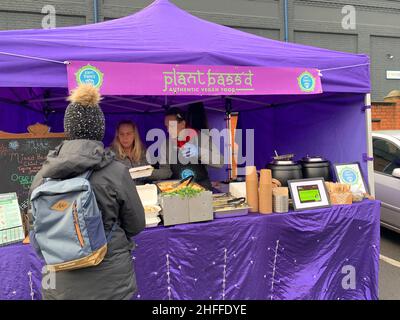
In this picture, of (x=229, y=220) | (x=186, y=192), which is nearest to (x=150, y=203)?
(x=186, y=192)

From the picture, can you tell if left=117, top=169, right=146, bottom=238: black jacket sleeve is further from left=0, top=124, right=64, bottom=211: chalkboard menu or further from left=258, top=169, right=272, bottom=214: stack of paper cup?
left=258, top=169, right=272, bottom=214: stack of paper cup

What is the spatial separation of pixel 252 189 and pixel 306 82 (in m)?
1.06

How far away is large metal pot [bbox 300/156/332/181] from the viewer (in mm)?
3467

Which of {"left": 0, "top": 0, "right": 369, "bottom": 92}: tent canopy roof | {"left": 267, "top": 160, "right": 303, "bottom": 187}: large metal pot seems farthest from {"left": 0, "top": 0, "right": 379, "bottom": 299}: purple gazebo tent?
{"left": 267, "top": 160, "right": 303, "bottom": 187}: large metal pot

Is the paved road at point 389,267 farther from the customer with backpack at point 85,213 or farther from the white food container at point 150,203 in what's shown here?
the customer with backpack at point 85,213

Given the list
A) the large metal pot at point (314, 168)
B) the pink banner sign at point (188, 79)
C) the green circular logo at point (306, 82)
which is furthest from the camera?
the large metal pot at point (314, 168)

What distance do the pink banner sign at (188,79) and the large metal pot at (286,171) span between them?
2.22ft

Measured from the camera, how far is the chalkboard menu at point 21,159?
2730 mm

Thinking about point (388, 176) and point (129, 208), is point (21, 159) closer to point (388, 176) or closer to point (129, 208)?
point (129, 208)

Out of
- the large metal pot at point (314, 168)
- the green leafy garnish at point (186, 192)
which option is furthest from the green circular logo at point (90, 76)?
the large metal pot at point (314, 168)

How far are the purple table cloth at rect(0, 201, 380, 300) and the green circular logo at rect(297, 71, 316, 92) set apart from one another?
1.08 metres

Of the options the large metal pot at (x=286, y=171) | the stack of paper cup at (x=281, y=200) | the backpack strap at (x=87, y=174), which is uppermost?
the backpack strap at (x=87, y=174)
